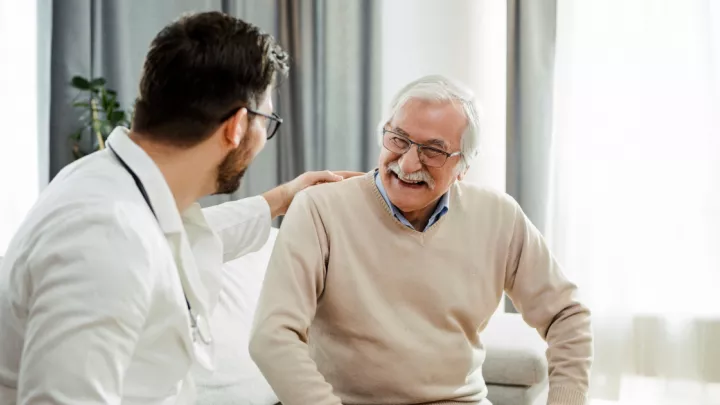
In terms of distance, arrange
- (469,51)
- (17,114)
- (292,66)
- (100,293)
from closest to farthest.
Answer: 1. (100,293)
2. (17,114)
3. (469,51)
4. (292,66)

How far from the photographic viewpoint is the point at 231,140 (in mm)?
1345

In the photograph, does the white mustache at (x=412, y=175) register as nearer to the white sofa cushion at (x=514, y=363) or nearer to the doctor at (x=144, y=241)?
the doctor at (x=144, y=241)

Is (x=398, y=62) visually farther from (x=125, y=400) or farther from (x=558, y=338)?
(x=125, y=400)

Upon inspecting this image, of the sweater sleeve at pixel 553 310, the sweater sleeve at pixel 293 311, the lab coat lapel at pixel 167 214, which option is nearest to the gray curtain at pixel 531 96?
the sweater sleeve at pixel 553 310

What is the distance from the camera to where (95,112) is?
12.0ft

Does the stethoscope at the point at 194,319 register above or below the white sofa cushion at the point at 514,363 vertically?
above

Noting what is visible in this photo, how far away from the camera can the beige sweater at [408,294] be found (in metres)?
1.83

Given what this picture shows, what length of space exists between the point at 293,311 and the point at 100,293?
0.72 m

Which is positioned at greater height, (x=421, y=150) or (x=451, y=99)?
(x=451, y=99)

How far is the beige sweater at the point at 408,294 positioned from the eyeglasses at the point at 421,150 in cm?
12

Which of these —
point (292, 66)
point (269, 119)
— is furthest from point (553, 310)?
point (292, 66)

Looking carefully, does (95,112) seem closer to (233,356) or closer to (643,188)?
(233,356)

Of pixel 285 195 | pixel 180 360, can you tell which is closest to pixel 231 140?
pixel 180 360

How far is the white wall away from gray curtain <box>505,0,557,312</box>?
57mm
